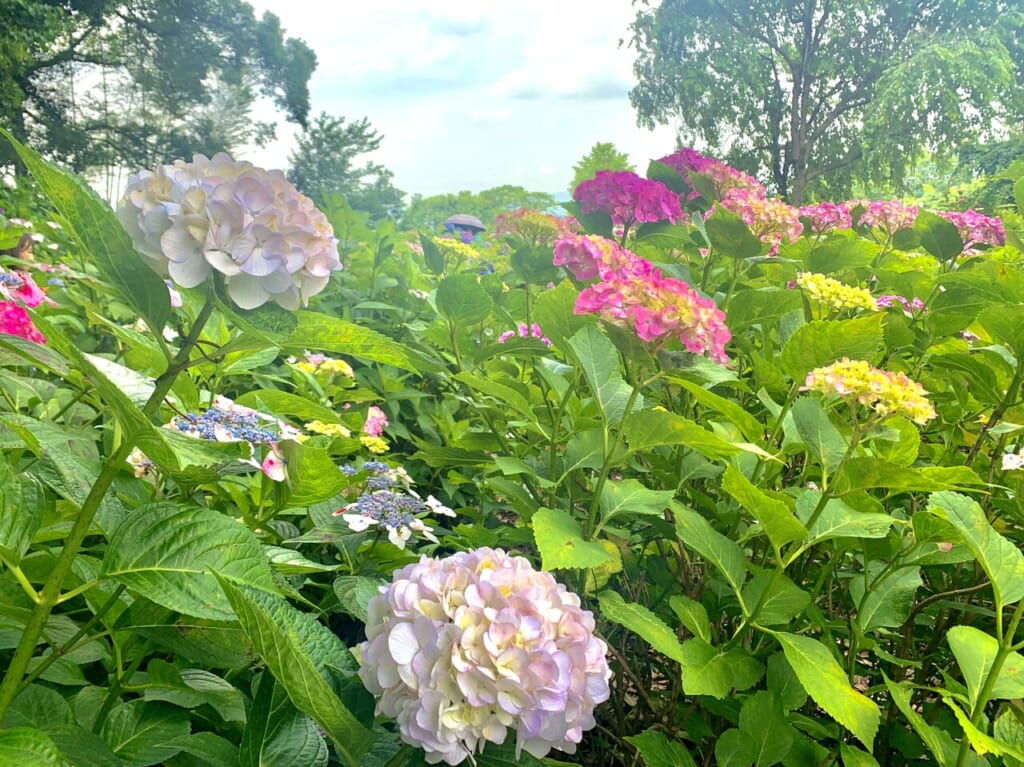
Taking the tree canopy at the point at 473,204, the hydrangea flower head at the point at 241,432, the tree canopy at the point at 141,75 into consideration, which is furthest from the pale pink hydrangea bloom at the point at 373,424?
the tree canopy at the point at 141,75

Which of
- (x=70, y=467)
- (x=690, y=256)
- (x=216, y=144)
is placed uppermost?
(x=216, y=144)

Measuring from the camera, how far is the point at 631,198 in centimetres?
146

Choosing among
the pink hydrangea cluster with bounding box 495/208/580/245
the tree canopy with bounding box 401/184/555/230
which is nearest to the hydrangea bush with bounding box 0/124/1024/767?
the pink hydrangea cluster with bounding box 495/208/580/245

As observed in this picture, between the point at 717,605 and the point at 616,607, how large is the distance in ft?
1.07

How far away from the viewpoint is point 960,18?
19344 millimetres

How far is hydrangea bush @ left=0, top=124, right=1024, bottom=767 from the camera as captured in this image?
1.93ft

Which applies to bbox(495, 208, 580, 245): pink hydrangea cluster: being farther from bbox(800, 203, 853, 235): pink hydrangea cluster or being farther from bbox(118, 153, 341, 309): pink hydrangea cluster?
bbox(118, 153, 341, 309): pink hydrangea cluster

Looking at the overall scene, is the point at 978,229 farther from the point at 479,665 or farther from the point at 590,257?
the point at 479,665

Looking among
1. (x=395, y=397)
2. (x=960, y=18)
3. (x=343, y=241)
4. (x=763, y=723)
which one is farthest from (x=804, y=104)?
(x=763, y=723)

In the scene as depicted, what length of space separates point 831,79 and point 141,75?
57.4ft

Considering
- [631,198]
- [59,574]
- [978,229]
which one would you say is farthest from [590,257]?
[978,229]

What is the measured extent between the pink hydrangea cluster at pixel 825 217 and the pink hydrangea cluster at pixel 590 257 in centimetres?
94

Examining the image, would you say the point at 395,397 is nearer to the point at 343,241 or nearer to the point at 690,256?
the point at 690,256

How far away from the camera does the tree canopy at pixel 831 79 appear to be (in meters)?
17.7
